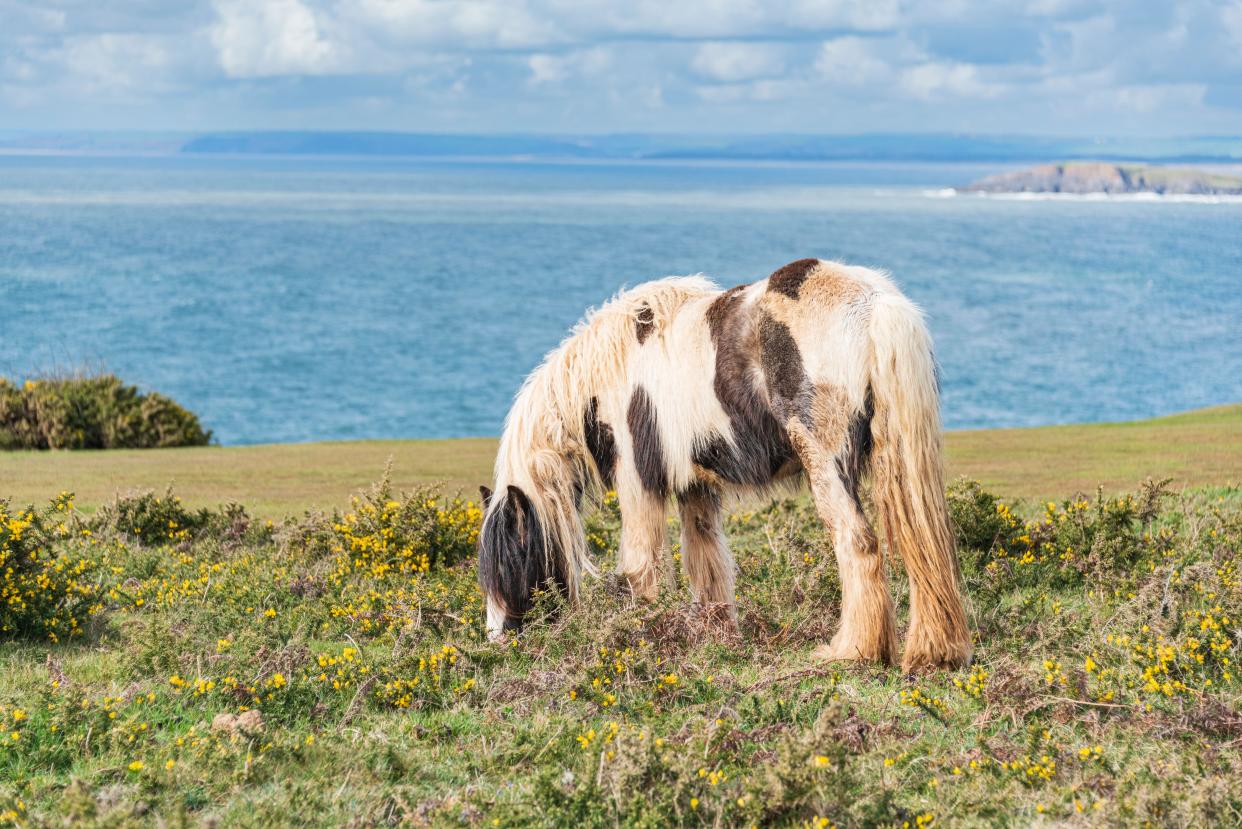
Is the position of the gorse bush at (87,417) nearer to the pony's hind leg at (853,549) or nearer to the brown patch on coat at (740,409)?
the brown patch on coat at (740,409)

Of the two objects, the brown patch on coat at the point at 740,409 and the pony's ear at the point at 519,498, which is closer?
the brown patch on coat at the point at 740,409

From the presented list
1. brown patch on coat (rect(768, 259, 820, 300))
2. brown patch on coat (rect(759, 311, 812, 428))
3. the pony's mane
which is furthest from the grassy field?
brown patch on coat (rect(768, 259, 820, 300))

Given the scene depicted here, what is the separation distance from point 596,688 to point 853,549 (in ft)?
4.97

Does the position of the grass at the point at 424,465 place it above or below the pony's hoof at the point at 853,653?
below

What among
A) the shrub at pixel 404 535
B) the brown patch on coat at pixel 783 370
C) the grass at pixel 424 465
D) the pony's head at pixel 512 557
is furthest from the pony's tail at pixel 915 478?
the grass at pixel 424 465

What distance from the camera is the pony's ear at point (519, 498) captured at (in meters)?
6.71

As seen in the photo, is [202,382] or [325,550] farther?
[202,382]

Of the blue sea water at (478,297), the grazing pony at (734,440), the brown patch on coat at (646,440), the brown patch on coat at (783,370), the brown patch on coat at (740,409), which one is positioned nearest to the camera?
the grazing pony at (734,440)

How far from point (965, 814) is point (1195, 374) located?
51743 millimetres

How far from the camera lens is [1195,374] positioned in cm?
5081

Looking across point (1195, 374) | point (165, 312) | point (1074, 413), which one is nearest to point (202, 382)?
point (165, 312)

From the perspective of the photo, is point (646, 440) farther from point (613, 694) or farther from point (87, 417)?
point (87, 417)

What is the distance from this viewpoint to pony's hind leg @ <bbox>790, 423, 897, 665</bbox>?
6.26 m

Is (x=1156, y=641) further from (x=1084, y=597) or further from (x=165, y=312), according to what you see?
(x=165, y=312)
